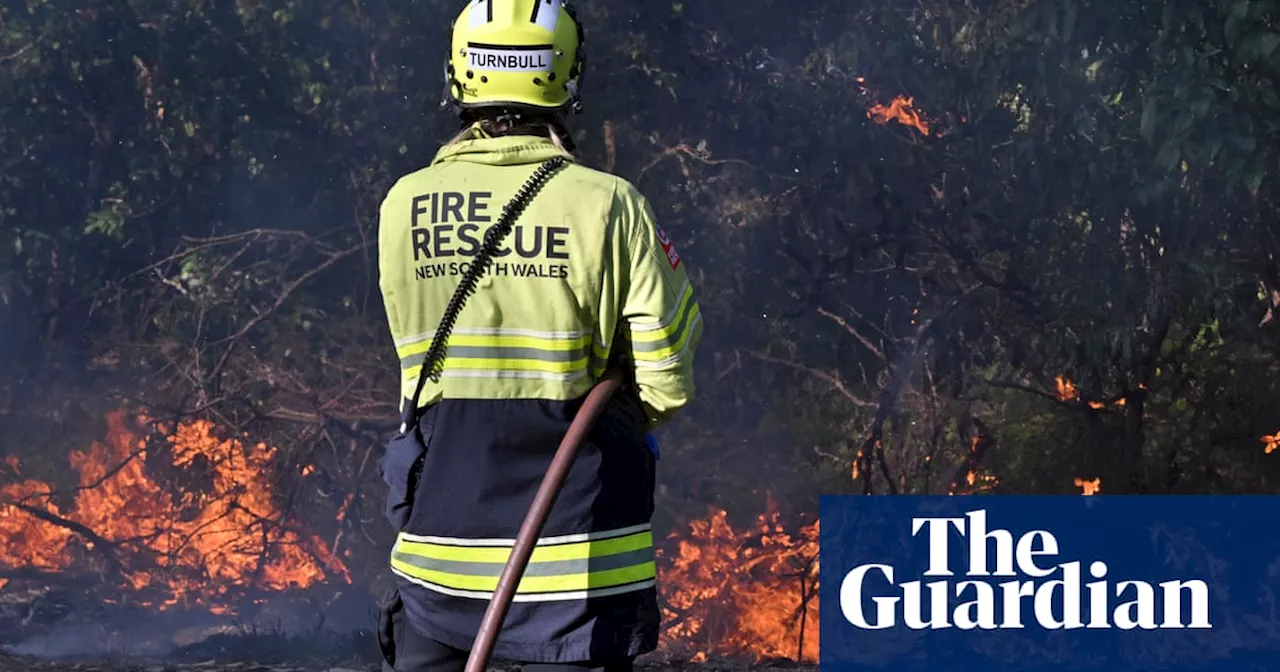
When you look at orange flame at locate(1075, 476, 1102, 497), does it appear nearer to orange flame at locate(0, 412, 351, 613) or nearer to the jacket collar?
orange flame at locate(0, 412, 351, 613)

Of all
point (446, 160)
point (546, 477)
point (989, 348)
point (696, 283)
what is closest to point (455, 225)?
point (446, 160)

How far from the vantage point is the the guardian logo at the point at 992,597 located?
5.64 meters

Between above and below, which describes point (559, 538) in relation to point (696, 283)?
below

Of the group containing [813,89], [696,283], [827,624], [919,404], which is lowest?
[827,624]

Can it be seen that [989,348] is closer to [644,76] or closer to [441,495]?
[644,76]

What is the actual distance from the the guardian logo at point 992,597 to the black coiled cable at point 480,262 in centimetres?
278

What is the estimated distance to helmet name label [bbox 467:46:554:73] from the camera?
3178mm

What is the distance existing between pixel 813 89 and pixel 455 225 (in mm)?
2641

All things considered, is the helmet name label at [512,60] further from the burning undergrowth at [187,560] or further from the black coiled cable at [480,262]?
the burning undergrowth at [187,560]

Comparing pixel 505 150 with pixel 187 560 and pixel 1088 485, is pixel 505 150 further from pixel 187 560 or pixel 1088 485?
pixel 1088 485

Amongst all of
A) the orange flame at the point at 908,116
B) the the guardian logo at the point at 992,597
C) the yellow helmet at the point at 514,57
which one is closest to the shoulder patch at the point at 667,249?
the yellow helmet at the point at 514,57

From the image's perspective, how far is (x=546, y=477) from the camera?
3.04 m

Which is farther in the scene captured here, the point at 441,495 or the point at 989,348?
the point at 989,348

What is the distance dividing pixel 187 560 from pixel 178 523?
0.12 metres
